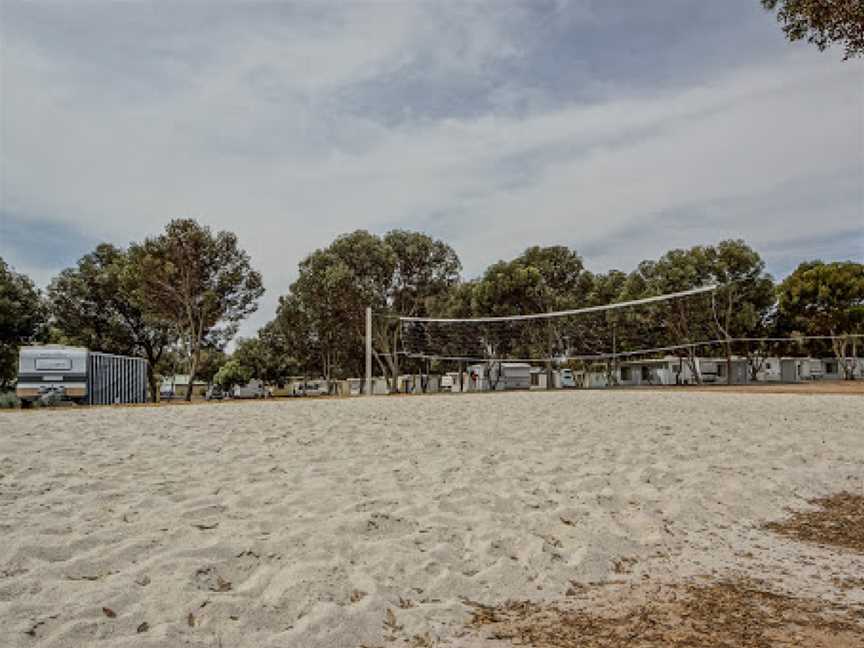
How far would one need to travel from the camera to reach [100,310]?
34188 millimetres

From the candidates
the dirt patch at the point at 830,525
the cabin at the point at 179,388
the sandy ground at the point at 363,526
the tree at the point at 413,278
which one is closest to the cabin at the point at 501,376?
the tree at the point at 413,278

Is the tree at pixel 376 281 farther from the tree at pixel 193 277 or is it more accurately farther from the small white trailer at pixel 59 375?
the small white trailer at pixel 59 375

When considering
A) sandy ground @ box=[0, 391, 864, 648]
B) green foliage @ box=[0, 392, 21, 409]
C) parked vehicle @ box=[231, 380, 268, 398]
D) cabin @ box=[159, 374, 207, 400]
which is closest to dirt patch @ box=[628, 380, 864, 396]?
sandy ground @ box=[0, 391, 864, 648]

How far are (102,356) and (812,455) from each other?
63.7ft

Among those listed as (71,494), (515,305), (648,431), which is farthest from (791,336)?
(71,494)

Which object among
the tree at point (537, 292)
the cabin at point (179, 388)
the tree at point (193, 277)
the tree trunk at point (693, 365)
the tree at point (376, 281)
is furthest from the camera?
the cabin at point (179, 388)

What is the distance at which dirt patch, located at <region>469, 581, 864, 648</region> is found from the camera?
2.73 meters

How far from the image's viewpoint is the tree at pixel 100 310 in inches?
1292

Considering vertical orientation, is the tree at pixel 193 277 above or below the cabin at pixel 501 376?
above

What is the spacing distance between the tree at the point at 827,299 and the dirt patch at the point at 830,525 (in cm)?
3613

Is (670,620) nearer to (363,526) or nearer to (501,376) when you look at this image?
(363,526)

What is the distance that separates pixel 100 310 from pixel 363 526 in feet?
116

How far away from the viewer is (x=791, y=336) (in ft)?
133

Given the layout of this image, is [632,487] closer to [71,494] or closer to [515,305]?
[71,494]
